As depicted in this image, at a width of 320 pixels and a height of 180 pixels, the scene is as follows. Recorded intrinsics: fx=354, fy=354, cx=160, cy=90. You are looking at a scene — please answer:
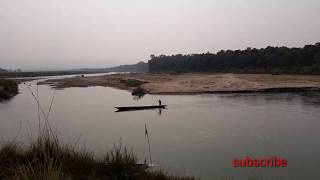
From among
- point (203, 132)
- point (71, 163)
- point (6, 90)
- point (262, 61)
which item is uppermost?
point (262, 61)

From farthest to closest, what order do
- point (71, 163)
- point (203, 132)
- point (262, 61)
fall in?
1. point (262, 61)
2. point (203, 132)
3. point (71, 163)

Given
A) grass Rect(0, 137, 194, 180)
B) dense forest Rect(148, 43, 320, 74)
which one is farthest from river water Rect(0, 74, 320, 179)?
dense forest Rect(148, 43, 320, 74)

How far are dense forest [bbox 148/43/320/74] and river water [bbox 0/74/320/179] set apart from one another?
35.3 m

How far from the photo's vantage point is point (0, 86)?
46.2 metres

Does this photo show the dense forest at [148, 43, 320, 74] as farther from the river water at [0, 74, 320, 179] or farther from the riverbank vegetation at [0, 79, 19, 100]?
the riverbank vegetation at [0, 79, 19, 100]

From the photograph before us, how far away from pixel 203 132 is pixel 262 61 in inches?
2461

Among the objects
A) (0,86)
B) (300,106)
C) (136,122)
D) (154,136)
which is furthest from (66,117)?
(0,86)

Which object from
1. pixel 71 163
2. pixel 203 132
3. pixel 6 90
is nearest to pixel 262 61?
pixel 6 90

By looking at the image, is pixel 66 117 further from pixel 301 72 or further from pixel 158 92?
pixel 301 72

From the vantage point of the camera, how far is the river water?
1335cm

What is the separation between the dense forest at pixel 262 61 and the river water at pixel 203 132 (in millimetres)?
35325

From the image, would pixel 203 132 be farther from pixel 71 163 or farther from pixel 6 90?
pixel 6 90

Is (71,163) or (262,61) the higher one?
(262,61)

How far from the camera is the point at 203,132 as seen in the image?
20094 mm
